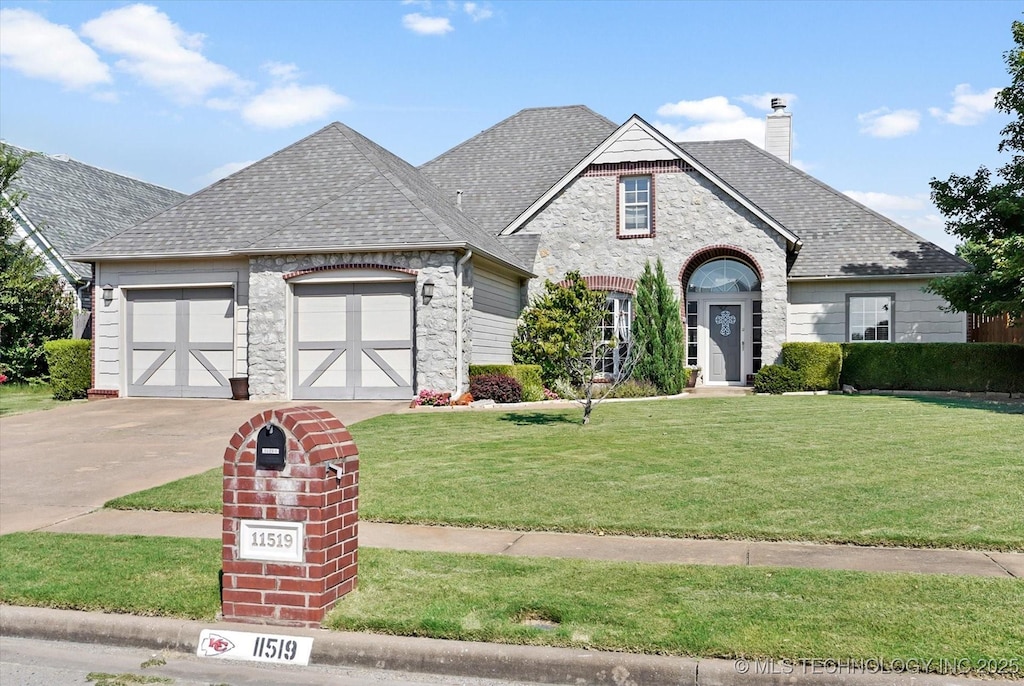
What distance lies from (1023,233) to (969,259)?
1.18 meters

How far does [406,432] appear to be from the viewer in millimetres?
13680

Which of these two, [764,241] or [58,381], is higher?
[764,241]

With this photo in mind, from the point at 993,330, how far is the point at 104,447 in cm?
2398

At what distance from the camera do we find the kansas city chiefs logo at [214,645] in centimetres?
570

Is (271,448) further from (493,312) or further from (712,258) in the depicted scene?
(712,258)

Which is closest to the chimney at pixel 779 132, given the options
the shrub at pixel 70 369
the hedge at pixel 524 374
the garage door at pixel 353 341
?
the hedge at pixel 524 374

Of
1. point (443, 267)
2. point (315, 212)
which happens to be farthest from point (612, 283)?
point (315, 212)

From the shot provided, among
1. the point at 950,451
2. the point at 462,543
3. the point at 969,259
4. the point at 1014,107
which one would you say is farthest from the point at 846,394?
the point at 462,543

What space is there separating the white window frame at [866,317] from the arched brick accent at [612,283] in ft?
17.8

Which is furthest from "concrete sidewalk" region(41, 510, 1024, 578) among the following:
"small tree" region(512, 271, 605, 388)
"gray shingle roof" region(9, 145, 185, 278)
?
"gray shingle roof" region(9, 145, 185, 278)

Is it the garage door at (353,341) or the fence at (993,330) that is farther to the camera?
the fence at (993,330)

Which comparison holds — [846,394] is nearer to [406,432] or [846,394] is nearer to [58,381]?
[406,432]

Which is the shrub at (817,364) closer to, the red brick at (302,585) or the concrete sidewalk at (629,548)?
the concrete sidewalk at (629,548)

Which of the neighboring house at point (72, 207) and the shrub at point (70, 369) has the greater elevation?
the neighboring house at point (72, 207)
